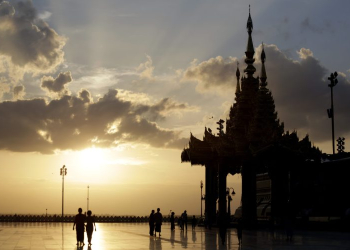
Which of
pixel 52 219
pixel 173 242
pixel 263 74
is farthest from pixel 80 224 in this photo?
pixel 52 219

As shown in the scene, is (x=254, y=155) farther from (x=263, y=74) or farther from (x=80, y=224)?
(x=80, y=224)

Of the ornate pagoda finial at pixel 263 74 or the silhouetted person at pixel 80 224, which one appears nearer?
the silhouetted person at pixel 80 224

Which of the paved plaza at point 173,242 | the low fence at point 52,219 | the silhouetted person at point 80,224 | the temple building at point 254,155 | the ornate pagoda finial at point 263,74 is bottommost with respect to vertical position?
the low fence at point 52,219

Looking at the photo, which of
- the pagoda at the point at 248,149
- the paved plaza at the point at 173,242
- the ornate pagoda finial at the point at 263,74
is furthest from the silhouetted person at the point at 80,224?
A: the ornate pagoda finial at the point at 263,74

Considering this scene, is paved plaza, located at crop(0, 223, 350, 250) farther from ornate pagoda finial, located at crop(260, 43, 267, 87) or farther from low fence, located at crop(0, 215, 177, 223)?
low fence, located at crop(0, 215, 177, 223)

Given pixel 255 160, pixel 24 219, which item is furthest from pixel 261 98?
pixel 24 219

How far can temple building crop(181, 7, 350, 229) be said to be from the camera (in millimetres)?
54938

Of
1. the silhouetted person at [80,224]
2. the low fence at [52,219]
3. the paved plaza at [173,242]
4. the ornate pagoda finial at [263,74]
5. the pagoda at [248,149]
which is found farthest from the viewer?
the low fence at [52,219]

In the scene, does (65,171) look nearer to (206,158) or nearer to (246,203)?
(206,158)

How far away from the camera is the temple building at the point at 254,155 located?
180ft

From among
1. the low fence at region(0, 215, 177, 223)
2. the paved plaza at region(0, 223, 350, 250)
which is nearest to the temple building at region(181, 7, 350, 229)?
the paved plaza at region(0, 223, 350, 250)

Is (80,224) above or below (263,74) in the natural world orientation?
below

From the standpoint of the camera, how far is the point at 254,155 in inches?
2098

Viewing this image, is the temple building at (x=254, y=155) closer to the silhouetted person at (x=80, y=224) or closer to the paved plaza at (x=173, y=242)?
the paved plaza at (x=173, y=242)
